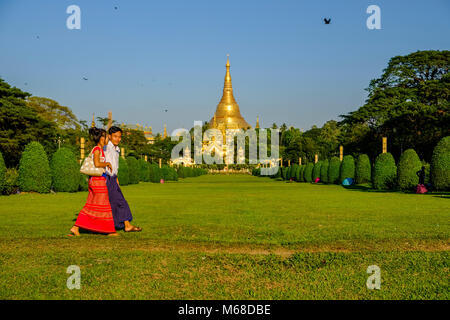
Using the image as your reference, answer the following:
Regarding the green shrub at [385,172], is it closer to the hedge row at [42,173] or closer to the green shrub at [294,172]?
the hedge row at [42,173]

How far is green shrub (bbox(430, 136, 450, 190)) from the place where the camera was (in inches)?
810

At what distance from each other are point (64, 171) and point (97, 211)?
16414 mm

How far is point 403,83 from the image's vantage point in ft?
147

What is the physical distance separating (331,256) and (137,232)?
3924 mm

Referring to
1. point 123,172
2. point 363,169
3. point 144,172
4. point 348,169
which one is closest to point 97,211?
point 123,172

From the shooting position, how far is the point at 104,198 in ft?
25.7

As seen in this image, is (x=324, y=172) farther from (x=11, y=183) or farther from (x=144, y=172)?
(x=11, y=183)

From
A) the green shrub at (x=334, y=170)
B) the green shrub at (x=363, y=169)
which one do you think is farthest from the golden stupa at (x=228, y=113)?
the green shrub at (x=363, y=169)

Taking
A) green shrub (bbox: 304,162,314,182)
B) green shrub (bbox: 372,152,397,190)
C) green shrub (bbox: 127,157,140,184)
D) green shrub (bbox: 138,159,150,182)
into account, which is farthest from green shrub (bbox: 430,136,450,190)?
green shrub (bbox: 138,159,150,182)

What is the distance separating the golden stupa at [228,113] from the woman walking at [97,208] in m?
112

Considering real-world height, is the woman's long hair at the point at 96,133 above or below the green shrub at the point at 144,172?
above

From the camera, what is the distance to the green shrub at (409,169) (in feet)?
73.6
